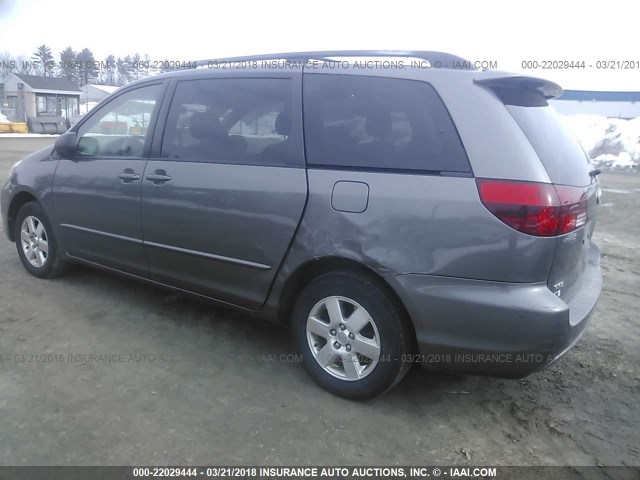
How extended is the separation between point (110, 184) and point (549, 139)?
2.89 metres

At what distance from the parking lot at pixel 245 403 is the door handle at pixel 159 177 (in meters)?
1.04

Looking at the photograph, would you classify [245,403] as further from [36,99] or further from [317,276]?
[36,99]

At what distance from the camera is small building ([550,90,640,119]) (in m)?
39.8

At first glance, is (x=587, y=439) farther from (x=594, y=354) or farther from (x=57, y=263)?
(x=57, y=263)

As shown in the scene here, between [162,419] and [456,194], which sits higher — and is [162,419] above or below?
below

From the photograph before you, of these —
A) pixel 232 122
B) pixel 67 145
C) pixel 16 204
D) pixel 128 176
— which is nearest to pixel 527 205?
pixel 232 122

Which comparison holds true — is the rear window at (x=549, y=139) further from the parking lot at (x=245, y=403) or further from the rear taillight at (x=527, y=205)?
the parking lot at (x=245, y=403)

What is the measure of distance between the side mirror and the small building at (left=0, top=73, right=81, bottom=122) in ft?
Result: 122

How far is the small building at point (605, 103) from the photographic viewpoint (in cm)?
3975

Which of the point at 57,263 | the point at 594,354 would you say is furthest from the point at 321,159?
the point at 57,263

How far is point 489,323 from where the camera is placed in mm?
2342

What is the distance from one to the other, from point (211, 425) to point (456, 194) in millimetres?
1643

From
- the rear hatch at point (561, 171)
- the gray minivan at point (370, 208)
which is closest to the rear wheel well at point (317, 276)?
the gray minivan at point (370, 208)

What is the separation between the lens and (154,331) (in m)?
3.57
